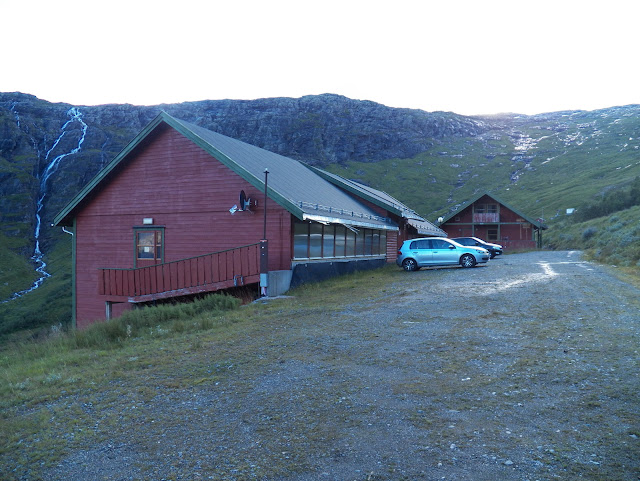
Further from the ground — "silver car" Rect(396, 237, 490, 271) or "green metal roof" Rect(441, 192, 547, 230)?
"green metal roof" Rect(441, 192, 547, 230)

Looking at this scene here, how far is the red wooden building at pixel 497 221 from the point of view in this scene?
5435 centimetres

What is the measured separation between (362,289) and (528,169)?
11181 centimetres

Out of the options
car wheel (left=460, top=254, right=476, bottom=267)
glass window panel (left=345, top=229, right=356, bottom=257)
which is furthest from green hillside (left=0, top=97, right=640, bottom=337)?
glass window panel (left=345, top=229, right=356, bottom=257)

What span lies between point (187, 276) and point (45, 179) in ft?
286

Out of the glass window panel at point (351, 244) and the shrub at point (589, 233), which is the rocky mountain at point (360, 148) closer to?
the shrub at point (589, 233)

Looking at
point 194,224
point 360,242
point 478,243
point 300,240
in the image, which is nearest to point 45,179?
point 478,243

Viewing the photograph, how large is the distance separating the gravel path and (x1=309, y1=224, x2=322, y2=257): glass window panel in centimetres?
997

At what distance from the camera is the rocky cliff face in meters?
88.8

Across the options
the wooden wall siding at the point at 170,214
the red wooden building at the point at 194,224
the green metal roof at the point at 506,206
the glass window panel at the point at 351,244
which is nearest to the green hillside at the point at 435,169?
the green metal roof at the point at 506,206

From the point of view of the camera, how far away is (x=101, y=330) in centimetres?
1210

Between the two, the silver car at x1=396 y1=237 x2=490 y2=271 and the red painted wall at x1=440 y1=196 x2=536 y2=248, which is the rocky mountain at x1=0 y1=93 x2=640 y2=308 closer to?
the red painted wall at x1=440 y1=196 x2=536 y2=248

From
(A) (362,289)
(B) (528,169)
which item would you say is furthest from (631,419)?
(B) (528,169)

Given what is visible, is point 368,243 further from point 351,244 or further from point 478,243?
point 478,243

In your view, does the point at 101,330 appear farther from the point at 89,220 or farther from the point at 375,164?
the point at 375,164
